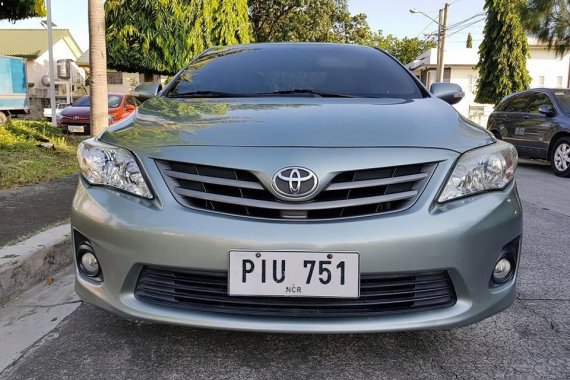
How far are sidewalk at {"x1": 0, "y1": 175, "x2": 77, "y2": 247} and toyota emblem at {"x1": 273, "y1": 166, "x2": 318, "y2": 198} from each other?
7.42ft

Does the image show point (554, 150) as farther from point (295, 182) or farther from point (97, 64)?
point (295, 182)

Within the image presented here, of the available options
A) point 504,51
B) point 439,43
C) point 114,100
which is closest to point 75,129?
point 114,100

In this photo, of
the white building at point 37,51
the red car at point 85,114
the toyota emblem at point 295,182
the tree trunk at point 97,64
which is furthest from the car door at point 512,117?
the white building at point 37,51

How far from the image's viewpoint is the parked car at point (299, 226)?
178 centimetres

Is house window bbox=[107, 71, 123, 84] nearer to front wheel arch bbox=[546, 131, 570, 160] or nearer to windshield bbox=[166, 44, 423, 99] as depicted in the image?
front wheel arch bbox=[546, 131, 570, 160]

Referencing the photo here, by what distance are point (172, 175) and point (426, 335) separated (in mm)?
1340

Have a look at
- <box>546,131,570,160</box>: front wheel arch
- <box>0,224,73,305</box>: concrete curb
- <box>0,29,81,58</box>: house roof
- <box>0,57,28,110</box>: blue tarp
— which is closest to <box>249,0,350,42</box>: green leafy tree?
<box>0,57,28,110</box>: blue tarp

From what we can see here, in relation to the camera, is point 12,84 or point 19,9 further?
point 12,84

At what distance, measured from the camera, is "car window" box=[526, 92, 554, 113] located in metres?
8.94

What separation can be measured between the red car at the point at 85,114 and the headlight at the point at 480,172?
1075 cm

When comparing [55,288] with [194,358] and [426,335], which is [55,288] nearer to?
[194,358]

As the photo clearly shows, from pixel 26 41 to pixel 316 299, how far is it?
45.5m

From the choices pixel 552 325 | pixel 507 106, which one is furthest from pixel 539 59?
pixel 552 325

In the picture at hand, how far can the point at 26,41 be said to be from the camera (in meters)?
40.7
